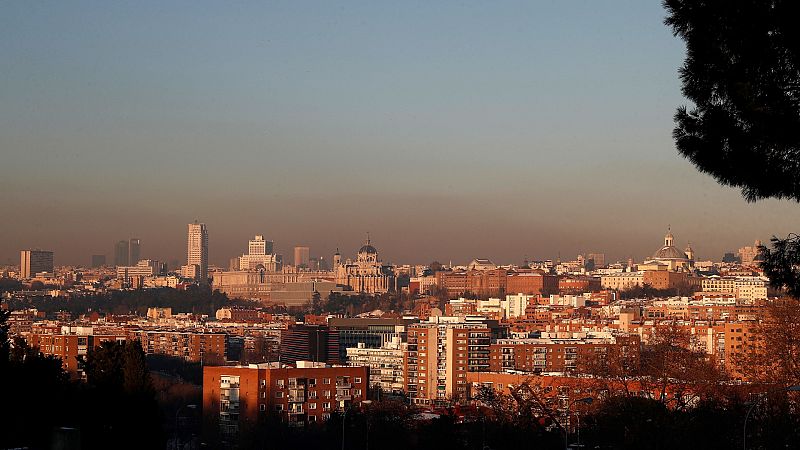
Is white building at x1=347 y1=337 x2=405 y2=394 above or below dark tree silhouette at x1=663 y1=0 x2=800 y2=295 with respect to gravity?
below

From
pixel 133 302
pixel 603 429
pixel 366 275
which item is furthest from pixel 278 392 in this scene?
pixel 366 275

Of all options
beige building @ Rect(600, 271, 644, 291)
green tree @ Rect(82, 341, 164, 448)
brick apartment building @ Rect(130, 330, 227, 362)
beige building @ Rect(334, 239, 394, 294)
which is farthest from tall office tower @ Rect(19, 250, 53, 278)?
green tree @ Rect(82, 341, 164, 448)

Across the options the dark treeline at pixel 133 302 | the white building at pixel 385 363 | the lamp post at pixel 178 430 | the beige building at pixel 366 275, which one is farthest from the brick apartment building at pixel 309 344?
the beige building at pixel 366 275

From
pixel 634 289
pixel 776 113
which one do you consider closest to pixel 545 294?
pixel 634 289

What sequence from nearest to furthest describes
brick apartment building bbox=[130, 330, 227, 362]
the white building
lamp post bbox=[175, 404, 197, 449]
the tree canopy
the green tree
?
the tree canopy
the green tree
lamp post bbox=[175, 404, 197, 449]
the white building
brick apartment building bbox=[130, 330, 227, 362]

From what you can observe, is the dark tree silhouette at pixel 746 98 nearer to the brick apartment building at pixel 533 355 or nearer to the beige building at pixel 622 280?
the brick apartment building at pixel 533 355

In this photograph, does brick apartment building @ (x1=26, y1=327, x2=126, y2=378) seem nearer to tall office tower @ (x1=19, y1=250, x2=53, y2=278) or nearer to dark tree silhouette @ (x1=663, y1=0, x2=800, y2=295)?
dark tree silhouette @ (x1=663, y1=0, x2=800, y2=295)

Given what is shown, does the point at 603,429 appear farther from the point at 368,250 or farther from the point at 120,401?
the point at 368,250
